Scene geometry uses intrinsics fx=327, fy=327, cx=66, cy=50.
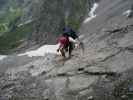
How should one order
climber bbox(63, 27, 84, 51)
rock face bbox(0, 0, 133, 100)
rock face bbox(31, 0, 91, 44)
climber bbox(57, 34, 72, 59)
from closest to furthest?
rock face bbox(0, 0, 133, 100) → climber bbox(63, 27, 84, 51) → climber bbox(57, 34, 72, 59) → rock face bbox(31, 0, 91, 44)

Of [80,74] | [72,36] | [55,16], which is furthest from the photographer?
[55,16]

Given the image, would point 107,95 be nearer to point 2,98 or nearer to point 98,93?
point 98,93

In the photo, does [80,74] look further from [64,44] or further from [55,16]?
[55,16]

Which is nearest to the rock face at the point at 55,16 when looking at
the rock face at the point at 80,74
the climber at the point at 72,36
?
the rock face at the point at 80,74

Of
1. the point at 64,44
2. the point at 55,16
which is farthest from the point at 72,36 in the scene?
the point at 55,16

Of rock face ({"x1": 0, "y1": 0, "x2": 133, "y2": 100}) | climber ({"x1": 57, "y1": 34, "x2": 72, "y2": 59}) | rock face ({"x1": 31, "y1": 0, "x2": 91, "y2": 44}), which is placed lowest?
rock face ({"x1": 0, "y1": 0, "x2": 133, "y2": 100})

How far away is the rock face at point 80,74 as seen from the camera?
16891mm

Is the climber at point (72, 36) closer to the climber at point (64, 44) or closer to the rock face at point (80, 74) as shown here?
the climber at point (64, 44)

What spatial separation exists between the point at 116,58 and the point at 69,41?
14.7 feet

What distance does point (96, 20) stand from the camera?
1737 inches

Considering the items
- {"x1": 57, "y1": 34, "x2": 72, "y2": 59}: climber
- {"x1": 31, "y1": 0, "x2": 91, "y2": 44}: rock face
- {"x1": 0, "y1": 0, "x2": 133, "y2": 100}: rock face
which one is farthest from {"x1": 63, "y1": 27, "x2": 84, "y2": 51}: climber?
{"x1": 31, "y1": 0, "x2": 91, "y2": 44}: rock face

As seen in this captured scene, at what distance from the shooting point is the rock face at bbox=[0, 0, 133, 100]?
665 inches

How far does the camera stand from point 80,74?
20.1m

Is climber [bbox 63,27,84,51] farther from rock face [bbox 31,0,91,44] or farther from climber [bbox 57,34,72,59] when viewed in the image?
rock face [bbox 31,0,91,44]
